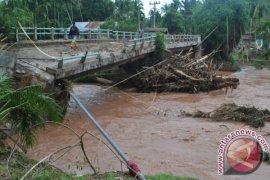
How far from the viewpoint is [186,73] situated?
22.2 metres

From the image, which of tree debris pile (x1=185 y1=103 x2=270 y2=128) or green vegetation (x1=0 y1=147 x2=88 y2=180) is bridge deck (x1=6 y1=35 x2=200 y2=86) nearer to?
tree debris pile (x1=185 y1=103 x2=270 y2=128)

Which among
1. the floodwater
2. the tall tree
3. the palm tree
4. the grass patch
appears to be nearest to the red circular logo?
the floodwater

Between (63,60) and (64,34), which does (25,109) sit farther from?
(64,34)

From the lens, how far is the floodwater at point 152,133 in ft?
30.1

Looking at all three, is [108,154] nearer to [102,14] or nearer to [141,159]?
[141,159]

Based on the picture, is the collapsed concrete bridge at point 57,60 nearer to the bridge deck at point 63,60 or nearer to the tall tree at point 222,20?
the bridge deck at point 63,60

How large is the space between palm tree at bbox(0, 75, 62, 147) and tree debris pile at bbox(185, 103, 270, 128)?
29.0ft

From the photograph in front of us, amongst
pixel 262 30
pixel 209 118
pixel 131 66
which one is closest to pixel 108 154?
pixel 209 118

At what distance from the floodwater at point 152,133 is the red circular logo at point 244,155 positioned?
0.65 ft

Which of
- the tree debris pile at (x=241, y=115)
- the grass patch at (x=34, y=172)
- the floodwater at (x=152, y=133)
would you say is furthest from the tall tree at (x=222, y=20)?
the grass patch at (x=34, y=172)

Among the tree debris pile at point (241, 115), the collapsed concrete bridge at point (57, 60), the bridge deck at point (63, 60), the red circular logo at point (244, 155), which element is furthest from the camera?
the tree debris pile at point (241, 115)

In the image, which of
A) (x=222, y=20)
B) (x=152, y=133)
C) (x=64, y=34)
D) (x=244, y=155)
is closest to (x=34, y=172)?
(x=244, y=155)

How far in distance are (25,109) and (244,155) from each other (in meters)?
4.81

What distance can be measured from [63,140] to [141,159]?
9.42 ft
